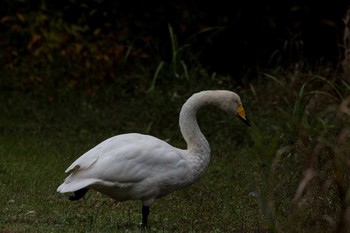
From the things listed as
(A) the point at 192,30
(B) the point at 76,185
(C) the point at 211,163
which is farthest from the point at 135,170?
(A) the point at 192,30

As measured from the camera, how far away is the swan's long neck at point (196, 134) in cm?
773

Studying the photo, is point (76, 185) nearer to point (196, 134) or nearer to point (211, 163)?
point (196, 134)

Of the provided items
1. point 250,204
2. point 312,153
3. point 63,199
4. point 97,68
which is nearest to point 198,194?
point 250,204

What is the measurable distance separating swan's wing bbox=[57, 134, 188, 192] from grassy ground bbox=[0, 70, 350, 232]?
0.34 metres

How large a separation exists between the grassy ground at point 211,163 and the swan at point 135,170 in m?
0.26

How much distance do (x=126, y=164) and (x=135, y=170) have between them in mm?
80

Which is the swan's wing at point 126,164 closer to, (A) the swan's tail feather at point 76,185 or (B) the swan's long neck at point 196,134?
(A) the swan's tail feather at point 76,185

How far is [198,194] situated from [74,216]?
5.60 feet

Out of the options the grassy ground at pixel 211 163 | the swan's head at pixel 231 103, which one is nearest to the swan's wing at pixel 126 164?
the grassy ground at pixel 211 163

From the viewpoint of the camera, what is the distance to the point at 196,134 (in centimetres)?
785

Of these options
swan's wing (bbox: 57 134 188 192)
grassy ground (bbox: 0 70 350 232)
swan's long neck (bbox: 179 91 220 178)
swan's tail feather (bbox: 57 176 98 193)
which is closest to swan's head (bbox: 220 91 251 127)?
swan's long neck (bbox: 179 91 220 178)

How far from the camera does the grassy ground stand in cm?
672

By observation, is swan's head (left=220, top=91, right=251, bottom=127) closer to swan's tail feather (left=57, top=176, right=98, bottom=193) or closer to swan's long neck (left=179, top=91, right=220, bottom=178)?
swan's long neck (left=179, top=91, right=220, bottom=178)

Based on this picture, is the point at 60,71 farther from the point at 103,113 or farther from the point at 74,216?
the point at 74,216
